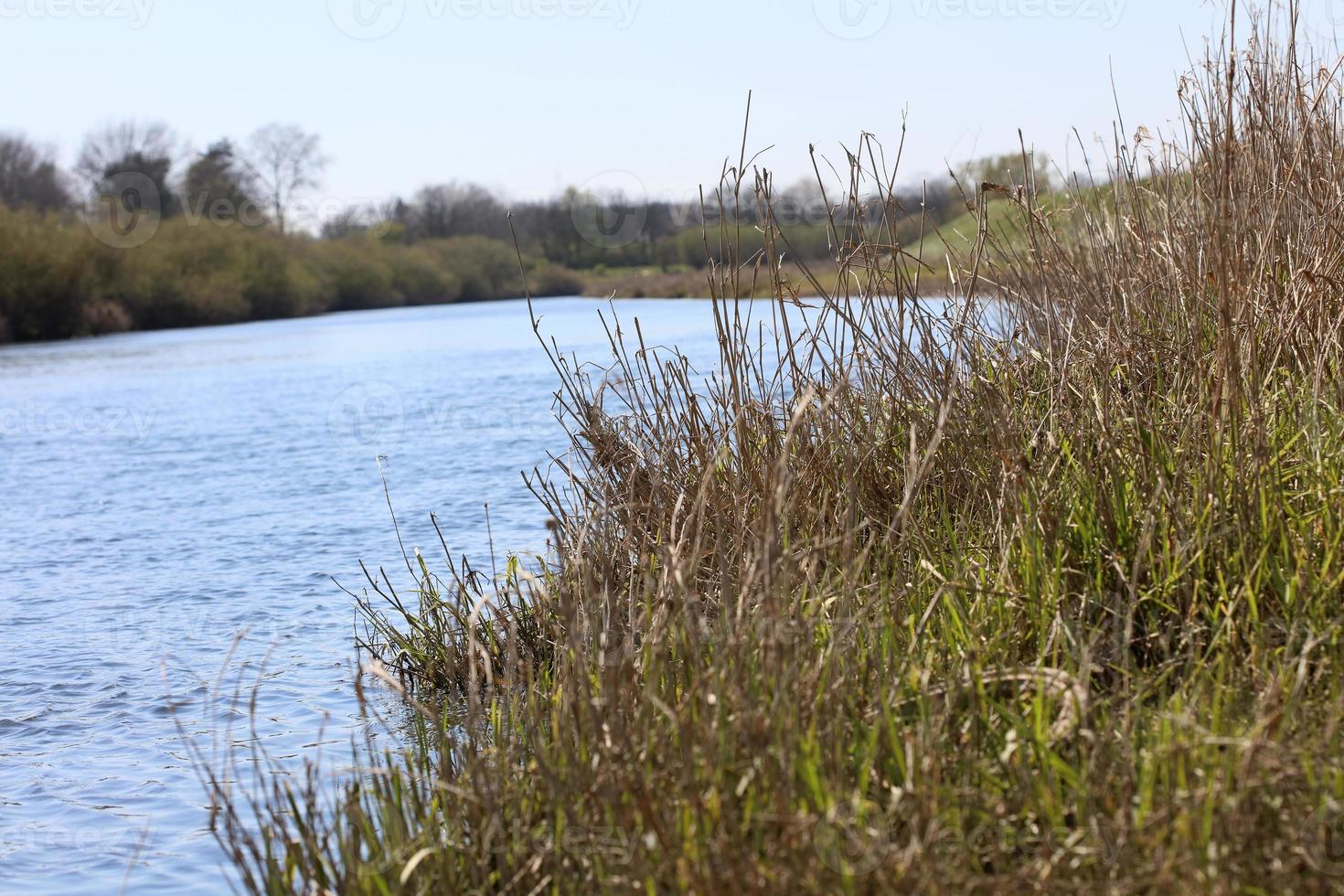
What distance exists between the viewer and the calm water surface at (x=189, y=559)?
13.5ft

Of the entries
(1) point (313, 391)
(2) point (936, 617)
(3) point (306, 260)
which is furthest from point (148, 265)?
(2) point (936, 617)

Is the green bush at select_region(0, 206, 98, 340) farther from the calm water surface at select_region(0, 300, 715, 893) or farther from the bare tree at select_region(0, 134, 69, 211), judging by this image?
the bare tree at select_region(0, 134, 69, 211)

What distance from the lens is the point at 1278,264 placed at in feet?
13.9

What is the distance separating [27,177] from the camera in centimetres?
6284

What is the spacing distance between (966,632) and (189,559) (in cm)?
656

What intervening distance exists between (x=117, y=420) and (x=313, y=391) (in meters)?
3.89

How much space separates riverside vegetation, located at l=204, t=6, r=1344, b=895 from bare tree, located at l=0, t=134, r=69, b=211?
6556 centimetres

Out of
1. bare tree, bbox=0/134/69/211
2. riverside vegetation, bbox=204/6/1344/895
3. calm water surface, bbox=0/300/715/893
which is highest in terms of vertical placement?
bare tree, bbox=0/134/69/211

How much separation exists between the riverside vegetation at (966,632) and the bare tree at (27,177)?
215 ft

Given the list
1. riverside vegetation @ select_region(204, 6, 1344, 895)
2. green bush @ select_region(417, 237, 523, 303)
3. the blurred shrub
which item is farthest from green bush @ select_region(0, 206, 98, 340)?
riverside vegetation @ select_region(204, 6, 1344, 895)

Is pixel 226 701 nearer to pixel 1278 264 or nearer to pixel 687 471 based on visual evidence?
pixel 687 471

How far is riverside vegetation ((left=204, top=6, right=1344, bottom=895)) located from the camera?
2201 mm

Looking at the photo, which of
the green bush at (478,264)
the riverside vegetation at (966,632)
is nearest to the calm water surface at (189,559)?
the riverside vegetation at (966,632)

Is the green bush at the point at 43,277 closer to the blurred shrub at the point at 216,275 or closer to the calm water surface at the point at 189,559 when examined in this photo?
the blurred shrub at the point at 216,275
